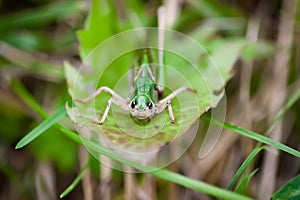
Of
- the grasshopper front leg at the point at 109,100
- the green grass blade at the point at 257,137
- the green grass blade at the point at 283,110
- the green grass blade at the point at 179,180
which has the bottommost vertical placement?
the green grass blade at the point at 179,180

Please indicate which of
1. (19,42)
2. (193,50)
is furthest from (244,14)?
(19,42)

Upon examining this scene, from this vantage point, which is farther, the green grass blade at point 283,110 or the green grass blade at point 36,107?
the green grass blade at point 283,110

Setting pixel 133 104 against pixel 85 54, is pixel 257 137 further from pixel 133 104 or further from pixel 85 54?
pixel 85 54

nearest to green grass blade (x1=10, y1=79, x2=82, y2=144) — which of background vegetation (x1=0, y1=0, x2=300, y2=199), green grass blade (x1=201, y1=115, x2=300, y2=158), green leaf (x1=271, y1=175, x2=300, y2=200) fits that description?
background vegetation (x1=0, y1=0, x2=300, y2=199)

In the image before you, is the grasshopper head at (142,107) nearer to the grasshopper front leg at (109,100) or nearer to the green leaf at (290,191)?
the grasshopper front leg at (109,100)

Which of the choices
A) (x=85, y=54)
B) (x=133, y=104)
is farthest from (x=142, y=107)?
(x=85, y=54)

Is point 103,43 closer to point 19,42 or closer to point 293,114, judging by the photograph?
point 19,42

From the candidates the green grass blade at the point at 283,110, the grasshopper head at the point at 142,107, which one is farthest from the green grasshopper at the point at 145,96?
the green grass blade at the point at 283,110
